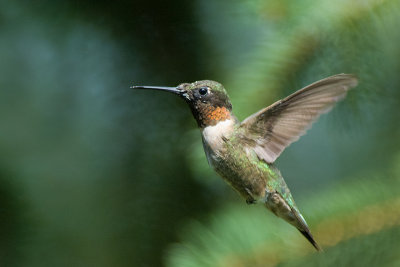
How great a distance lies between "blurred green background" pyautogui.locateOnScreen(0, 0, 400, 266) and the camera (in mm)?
725

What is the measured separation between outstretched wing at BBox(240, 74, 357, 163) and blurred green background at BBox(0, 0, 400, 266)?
59 millimetres

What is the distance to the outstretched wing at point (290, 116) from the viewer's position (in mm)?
770

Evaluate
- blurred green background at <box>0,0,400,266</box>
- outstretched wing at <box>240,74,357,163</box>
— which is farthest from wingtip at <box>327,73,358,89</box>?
blurred green background at <box>0,0,400,266</box>

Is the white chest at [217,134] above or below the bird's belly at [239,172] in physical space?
above

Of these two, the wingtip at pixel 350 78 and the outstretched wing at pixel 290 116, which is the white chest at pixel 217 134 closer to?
the outstretched wing at pixel 290 116

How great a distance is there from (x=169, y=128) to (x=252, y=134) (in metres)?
0.43

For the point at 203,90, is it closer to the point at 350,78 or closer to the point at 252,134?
the point at 252,134

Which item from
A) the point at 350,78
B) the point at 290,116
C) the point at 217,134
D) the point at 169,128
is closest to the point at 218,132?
the point at 217,134

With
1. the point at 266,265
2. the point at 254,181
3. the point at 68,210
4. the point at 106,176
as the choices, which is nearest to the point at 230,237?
the point at 266,265

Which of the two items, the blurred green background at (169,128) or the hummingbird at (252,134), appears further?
the hummingbird at (252,134)

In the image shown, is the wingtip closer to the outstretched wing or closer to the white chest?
Answer: the outstretched wing

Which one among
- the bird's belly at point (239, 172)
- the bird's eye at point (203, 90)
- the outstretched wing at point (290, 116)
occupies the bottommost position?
the bird's belly at point (239, 172)

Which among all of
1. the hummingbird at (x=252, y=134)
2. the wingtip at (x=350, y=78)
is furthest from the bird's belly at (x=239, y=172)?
the wingtip at (x=350, y=78)

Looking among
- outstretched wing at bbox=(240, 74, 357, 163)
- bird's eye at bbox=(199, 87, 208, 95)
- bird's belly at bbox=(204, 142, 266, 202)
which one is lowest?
bird's belly at bbox=(204, 142, 266, 202)
